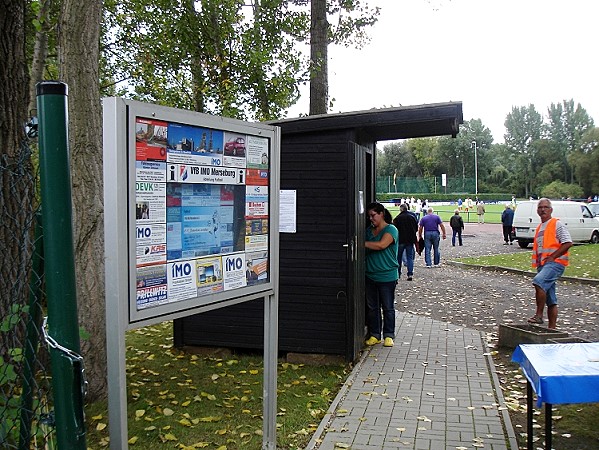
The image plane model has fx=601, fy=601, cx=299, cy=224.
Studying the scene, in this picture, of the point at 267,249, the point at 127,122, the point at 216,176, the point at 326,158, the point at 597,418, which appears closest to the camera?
the point at 127,122

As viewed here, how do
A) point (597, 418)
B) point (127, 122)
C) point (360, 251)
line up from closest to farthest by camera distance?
point (127, 122), point (597, 418), point (360, 251)

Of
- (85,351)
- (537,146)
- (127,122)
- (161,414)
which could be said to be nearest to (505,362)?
(161,414)

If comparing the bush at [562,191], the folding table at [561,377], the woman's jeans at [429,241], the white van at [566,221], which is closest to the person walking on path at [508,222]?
the white van at [566,221]

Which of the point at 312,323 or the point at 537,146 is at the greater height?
the point at 537,146

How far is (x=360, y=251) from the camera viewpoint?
25.1 ft

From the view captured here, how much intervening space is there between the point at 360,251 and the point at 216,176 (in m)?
4.20

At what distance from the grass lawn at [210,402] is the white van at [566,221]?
2001 cm

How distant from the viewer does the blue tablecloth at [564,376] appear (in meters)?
3.78

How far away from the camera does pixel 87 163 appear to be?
5668 mm

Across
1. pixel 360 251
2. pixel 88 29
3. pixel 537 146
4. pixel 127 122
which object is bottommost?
pixel 360 251

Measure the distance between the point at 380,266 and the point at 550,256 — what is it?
8.21 ft

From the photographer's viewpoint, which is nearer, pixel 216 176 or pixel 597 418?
pixel 216 176

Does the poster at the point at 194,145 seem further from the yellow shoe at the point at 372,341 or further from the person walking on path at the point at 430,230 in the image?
the person walking on path at the point at 430,230

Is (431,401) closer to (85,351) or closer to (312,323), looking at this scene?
(312,323)
